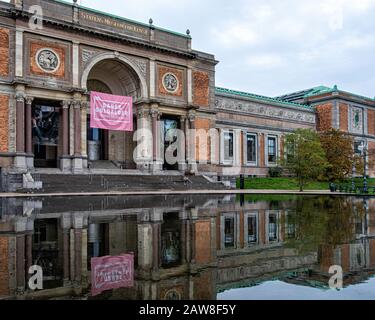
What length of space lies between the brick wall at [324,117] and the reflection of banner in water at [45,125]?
36715 mm

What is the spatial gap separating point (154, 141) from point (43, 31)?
12397mm

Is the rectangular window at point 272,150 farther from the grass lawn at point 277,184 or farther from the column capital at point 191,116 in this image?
the column capital at point 191,116

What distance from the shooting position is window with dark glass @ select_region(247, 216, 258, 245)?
7.83m

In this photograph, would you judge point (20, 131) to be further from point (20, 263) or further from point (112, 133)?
point (20, 263)

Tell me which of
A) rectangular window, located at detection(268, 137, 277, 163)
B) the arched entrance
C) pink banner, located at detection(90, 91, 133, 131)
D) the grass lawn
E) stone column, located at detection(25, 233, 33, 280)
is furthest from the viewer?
rectangular window, located at detection(268, 137, 277, 163)

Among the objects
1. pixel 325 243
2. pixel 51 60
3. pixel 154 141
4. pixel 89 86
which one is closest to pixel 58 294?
pixel 325 243

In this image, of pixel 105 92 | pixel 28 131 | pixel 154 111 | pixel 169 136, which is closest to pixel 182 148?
pixel 169 136

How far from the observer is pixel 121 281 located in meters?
Result: 4.38

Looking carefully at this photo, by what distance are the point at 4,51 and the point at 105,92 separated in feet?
34.8

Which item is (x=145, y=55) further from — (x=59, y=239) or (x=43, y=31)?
(x=59, y=239)

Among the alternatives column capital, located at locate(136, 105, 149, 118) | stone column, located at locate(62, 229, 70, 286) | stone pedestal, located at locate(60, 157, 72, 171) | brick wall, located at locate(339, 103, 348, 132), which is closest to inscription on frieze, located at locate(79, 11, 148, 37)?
column capital, located at locate(136, 105, 149, 118)

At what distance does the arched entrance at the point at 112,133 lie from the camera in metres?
35.3

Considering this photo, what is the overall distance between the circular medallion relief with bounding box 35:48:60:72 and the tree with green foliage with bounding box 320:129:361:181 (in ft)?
92.6

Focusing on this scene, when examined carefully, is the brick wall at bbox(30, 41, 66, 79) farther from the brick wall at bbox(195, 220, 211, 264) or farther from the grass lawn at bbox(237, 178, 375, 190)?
the brick wall at bbox(195, 220, 211, 264)
